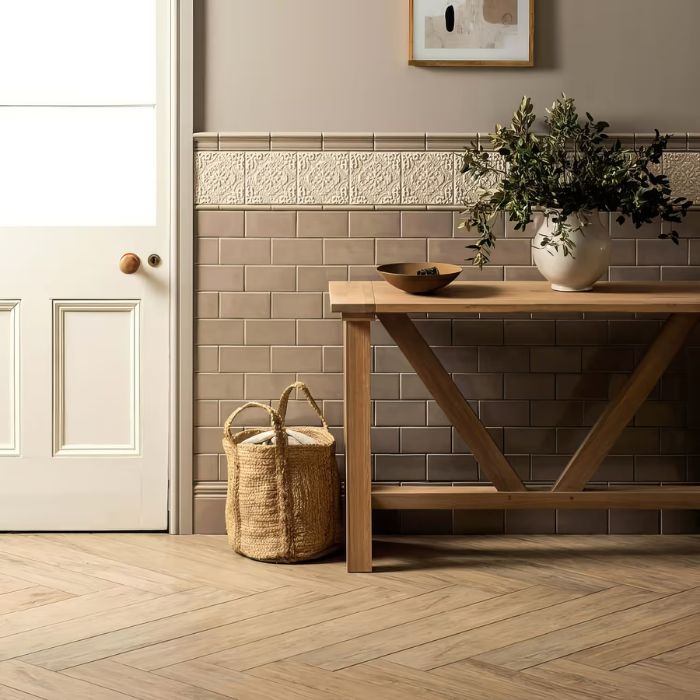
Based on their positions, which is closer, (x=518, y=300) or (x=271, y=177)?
(x=518, y=300)

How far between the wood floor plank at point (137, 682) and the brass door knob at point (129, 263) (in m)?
1.37

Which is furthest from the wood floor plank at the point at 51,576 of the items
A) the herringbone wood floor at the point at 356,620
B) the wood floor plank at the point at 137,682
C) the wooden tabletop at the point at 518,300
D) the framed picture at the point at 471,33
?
the framed picture at the point at 471,33

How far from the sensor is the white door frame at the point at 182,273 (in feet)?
10.6

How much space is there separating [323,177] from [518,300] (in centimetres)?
86

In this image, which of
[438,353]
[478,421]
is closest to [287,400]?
[438,353]

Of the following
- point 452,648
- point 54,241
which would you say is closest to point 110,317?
point 54,241

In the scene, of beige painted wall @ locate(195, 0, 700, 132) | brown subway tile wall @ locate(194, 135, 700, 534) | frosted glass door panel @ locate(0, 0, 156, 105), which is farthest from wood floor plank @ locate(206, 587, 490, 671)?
frosted glass door panel @ locate(0, 0, 156, 105)

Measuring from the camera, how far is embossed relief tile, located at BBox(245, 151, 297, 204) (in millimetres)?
3277

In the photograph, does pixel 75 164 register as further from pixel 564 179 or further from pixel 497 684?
pixel 497 684

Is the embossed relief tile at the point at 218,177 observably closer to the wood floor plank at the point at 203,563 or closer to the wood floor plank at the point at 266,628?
the wood floor plank at the point at 203,563

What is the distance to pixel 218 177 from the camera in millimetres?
3277

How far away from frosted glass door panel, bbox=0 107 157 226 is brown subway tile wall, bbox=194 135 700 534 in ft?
0.98

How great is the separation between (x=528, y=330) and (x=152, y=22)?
1.62m

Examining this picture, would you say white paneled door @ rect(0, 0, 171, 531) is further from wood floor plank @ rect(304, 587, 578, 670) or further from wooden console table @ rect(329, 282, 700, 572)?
wood floor plank @ rect(304, 587, 578, 670)
